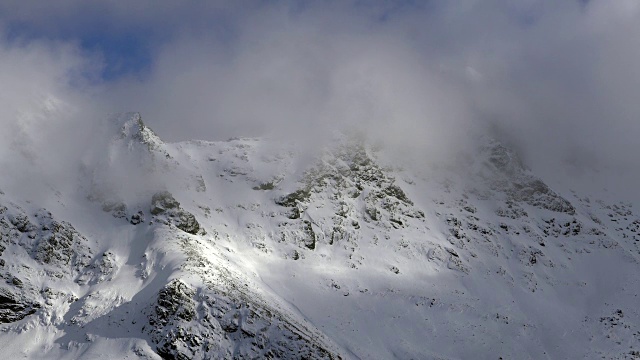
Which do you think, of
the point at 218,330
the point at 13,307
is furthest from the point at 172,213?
the point at 218,330

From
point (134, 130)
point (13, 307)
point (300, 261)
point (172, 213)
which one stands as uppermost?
point (134, 130)

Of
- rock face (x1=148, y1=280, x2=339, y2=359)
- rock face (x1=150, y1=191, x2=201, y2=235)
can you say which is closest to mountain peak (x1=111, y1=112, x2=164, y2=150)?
rock face (x1=150, y1=191, x2=201, y2=235)

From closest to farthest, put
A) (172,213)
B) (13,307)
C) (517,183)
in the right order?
Result: (13,307), (172,213), (517,183)

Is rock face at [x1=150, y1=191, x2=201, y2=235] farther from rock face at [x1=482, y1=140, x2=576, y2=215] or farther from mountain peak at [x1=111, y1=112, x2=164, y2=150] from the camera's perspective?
rock face at [x1=482, y1=140, x2=576, y2=215]

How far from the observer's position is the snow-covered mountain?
60750 mm

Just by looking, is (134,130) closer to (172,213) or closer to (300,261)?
(172,213)

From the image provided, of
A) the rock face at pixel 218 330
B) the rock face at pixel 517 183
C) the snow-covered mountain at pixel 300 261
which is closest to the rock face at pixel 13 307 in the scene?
the snow-covered mountain at pixel 300 261

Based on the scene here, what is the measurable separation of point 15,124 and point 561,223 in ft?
287

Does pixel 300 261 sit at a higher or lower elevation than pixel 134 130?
lower

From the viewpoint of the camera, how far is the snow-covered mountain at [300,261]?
6075cm

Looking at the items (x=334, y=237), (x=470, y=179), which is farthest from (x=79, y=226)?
(x=470, y=179)

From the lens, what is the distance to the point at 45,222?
71312 millimetres

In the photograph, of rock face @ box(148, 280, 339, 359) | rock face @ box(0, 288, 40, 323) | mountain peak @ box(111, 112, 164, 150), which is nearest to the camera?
rock face @ box(148, 280, 339, 359)

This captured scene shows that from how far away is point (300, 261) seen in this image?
80.6 meters
